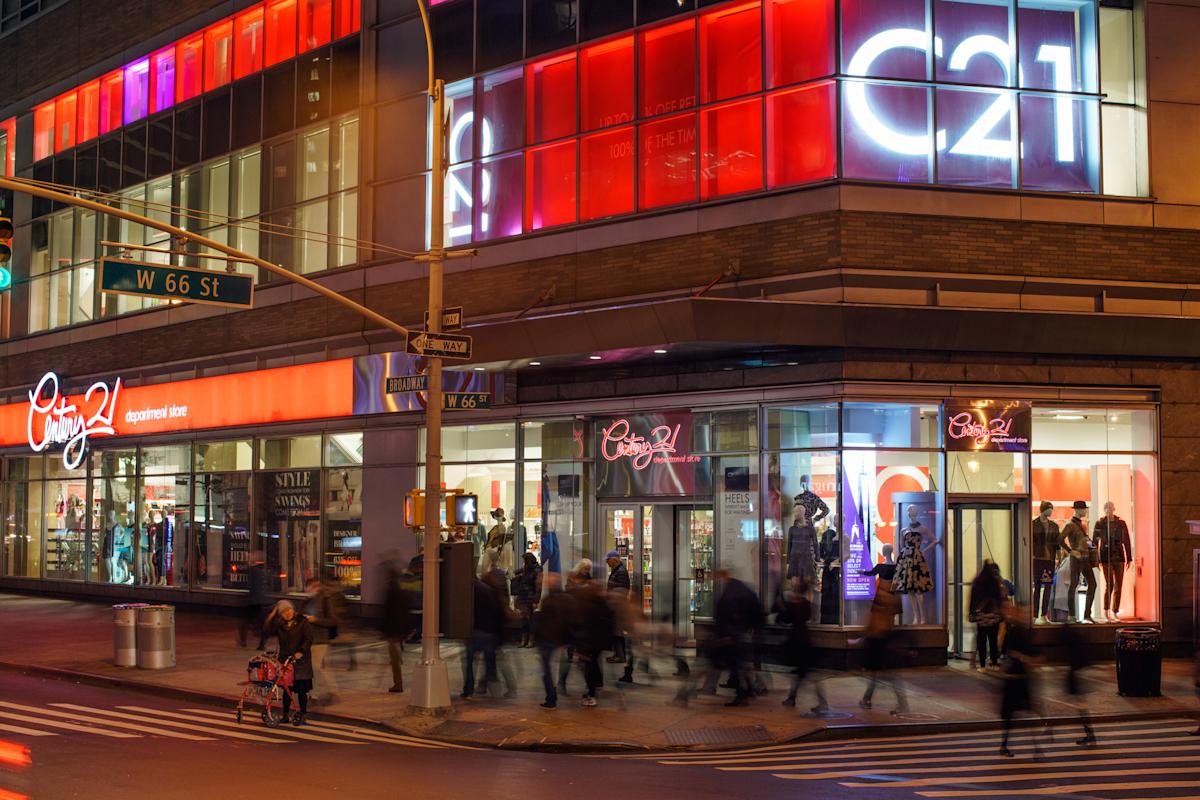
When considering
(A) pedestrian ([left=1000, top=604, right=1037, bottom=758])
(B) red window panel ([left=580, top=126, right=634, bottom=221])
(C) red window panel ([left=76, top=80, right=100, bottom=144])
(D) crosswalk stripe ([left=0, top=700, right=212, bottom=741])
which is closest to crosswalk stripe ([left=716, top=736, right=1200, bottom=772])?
(A) pedestrian ([left=1000, top=604, right=1037, bottom=758])

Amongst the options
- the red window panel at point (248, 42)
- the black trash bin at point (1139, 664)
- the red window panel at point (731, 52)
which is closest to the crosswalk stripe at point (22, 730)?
the black trash bin at point (1139, 664)

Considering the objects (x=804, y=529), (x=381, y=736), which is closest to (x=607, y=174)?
(x=804, y=529)

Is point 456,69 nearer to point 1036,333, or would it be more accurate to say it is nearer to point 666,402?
point 666,402

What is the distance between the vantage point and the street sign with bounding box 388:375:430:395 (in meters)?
17.8

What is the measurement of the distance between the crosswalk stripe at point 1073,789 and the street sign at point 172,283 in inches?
423

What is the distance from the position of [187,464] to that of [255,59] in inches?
414

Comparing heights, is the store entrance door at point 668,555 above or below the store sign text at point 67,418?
below

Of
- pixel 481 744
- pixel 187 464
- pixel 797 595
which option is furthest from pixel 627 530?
pixel 187 464

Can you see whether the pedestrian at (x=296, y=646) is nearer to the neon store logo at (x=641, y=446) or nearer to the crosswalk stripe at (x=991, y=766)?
the crosswalk stripe at (x=991, y=766)

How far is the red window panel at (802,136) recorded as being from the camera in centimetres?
2073

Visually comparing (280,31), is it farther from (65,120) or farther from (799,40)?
(799,40)

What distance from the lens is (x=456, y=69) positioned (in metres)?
26.4

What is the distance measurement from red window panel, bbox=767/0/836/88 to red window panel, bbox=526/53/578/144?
174 inches

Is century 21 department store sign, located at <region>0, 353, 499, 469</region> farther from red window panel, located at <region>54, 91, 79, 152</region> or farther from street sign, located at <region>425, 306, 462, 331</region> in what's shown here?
red window panel, located at <region>54, 91, 79, 152</region>
